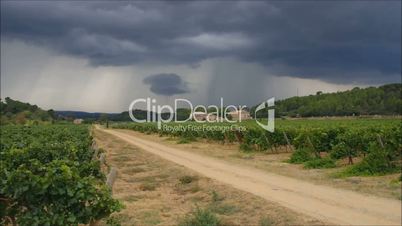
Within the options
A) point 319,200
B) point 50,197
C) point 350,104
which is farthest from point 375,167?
point 350,104

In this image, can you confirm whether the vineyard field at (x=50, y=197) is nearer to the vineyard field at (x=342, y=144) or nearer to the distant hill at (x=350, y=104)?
the vineyard field at (x=342, y=144)

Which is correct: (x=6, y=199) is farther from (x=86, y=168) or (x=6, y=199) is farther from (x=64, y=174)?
(x=86, y=168)

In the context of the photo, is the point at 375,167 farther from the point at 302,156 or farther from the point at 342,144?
the point at 302,156

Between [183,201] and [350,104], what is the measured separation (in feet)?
268

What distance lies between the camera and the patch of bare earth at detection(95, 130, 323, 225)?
1034 cm

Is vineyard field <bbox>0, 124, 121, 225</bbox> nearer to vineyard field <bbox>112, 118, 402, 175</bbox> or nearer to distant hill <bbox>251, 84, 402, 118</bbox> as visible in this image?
vineyard field <bbox>112, 118, 402, 175</bbox>

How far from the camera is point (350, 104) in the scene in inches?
3536

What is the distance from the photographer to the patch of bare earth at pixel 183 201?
33.9ft

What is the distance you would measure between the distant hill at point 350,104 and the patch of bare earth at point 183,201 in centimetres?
5625

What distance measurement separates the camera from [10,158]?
8156 millimetres

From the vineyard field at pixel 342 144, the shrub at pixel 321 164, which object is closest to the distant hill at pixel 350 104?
the vineyard field at pixel 342 144

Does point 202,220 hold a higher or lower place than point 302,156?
lower

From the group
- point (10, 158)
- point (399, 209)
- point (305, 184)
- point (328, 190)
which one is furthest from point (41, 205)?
point (305, 184)

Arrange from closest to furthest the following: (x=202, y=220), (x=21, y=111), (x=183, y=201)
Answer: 1. (x=202, y=220)
2. (x=183, y=201)
3. (x=21, y=111)
